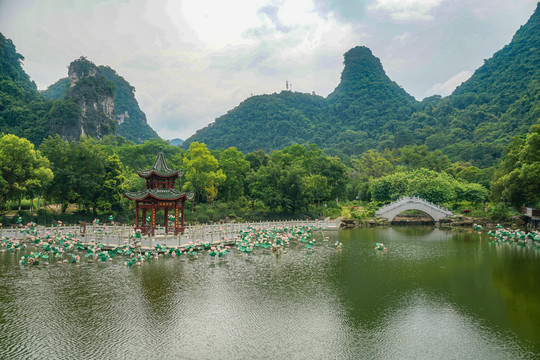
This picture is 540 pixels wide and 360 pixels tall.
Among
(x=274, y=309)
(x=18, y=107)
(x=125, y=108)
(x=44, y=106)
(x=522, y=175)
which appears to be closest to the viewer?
(x=274, y=309)

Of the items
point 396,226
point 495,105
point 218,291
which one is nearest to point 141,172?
point 218,291

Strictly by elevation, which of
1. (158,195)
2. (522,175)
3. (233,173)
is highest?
(233,173)

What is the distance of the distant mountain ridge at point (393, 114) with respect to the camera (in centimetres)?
9612

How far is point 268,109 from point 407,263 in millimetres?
141238

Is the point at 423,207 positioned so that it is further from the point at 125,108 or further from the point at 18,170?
the point at 125,108

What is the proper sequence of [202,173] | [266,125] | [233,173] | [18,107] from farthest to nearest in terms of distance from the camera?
1. [266,125]
2. [18,107]
3. [233,173]
4. [202,173]

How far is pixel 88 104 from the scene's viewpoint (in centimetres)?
10106

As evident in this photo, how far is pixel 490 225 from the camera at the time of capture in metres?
47.3

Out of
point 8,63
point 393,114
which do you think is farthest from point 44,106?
point 393,114

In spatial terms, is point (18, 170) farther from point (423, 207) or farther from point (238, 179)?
point (423, 207)

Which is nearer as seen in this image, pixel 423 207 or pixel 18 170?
pixel 18 170

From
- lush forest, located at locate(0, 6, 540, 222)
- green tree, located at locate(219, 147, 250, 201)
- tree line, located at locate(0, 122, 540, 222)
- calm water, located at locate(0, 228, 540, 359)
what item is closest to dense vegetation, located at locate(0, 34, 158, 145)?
lush forest, located at locate(0, 6, 540, 222)

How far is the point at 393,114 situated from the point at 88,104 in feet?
368

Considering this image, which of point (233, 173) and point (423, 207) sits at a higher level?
point (233, 173)
